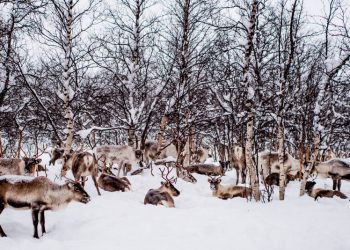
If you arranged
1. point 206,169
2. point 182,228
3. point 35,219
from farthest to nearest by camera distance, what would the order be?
point 206,169
point 182,228
point 35,219

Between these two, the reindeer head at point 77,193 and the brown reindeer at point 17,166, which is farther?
the brown reindeer at point 17,166

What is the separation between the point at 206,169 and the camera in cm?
1460

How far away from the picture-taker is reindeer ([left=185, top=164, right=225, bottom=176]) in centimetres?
1447

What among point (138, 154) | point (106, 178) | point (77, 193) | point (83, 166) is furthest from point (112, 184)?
point (138, 154)

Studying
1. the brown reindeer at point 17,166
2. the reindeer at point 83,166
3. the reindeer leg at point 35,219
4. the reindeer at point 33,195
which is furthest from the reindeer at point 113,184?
the reindeer leg at point 35,219

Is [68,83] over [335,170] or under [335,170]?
over

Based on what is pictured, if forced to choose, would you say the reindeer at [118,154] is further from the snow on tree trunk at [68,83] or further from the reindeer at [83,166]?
the reindeer at [83,166]

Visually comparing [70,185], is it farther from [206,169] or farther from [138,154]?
[206,169]

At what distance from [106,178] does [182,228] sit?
4.56 m

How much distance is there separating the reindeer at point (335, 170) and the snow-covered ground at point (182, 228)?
4.20 m

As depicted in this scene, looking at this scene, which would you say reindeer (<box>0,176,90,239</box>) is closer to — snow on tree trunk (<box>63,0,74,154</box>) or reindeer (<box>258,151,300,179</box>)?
snow on tree trunk (<box>63,0,74,154</box>)

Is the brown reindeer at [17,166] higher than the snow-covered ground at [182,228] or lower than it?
higher

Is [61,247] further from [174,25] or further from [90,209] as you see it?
[174,25]

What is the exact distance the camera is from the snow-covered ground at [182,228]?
190 inches
